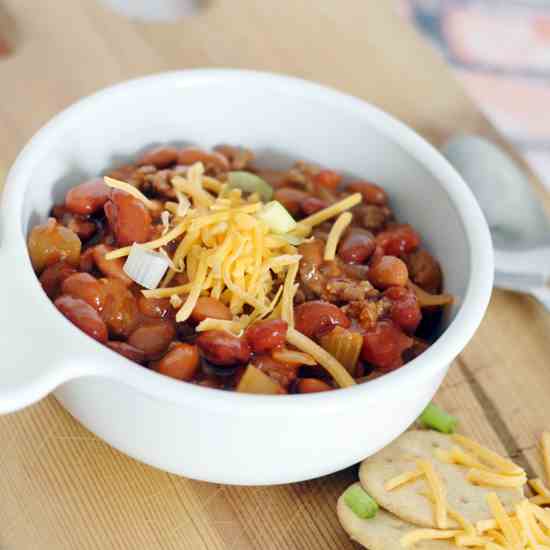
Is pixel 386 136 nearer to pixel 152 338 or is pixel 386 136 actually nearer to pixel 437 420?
pixel 437 420

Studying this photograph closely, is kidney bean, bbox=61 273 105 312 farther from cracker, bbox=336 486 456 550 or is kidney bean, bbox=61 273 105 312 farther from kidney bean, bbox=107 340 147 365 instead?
cracker, bbox=336 486 456 550

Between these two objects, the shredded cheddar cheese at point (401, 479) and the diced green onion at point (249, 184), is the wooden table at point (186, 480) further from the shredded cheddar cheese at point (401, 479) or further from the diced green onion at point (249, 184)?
the diced green onion at point (249, 184)

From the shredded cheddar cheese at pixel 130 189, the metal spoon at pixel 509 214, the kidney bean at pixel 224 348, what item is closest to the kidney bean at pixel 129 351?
the kidney bean at pixel 224 348

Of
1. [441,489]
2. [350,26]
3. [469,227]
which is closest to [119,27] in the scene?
[350,26]

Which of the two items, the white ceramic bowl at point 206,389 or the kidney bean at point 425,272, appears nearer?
the white ceramic bowl at point 206,389

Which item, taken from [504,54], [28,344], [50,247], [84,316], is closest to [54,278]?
[50,247]
